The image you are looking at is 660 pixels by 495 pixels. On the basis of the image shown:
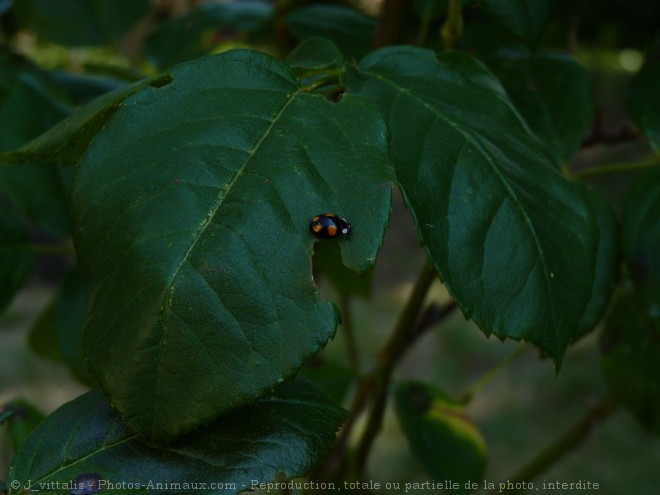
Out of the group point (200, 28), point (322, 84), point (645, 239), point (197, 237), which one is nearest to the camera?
point (197, 237)

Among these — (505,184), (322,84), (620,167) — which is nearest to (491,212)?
(505,184)

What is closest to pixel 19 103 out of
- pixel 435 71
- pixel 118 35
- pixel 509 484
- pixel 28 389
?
pixel 118 35

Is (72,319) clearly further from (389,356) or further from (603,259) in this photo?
(603,259)

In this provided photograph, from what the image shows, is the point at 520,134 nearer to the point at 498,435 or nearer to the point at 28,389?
the point at 498,435

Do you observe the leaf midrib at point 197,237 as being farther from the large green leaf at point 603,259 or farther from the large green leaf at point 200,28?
the large green leaf at point 200,28

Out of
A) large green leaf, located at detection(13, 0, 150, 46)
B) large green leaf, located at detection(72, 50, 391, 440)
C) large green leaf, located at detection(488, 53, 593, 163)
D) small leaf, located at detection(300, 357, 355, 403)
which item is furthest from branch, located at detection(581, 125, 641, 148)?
large green leaf, located at detection(13, 0, 150, 46)

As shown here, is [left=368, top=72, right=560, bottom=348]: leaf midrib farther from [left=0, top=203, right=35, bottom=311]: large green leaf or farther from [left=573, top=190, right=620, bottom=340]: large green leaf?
[left=0, top=203, right=35, bottom=311]: large green leaf

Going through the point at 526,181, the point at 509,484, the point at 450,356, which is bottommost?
the point at 450,356
